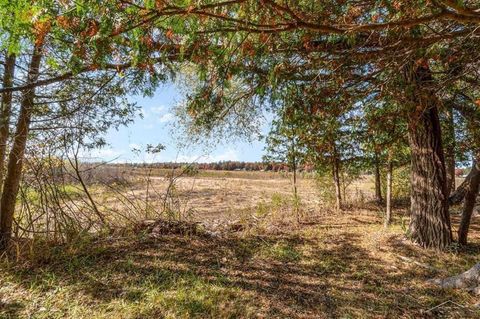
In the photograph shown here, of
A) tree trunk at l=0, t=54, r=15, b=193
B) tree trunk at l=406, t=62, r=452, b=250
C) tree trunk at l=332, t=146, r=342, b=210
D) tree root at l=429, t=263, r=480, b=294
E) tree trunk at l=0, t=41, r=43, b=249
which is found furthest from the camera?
tree trunk at l=332, t=146, r=342, b=210

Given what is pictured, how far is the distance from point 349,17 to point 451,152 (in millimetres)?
5539

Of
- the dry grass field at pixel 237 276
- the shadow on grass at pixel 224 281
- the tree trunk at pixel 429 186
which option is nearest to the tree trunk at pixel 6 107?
the dry grass field at pixel 237 276

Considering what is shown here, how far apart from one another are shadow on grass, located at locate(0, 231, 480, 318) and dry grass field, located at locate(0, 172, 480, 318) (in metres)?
0.01

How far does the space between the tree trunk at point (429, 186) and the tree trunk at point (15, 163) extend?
522 cm

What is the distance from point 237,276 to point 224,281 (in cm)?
21

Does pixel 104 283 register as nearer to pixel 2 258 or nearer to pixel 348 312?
pixel 2 258

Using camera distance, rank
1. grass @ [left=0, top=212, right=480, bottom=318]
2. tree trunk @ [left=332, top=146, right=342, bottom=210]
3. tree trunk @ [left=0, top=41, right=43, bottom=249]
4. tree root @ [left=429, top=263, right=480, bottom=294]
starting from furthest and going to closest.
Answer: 1. tree trunk @ [left=332, top=146, right=342, bottom=210]
2. tree trunk @ [left=0, top=41, right=43, bottom=249]
3. tree root @ [left=429, top=263, right=480, bottom=294]
4. grass @ [left=0, top=212, right=480, bottom=318]

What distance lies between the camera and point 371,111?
13.4 ft

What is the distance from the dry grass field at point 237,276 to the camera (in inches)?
104

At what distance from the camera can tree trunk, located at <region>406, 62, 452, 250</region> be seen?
170 inches

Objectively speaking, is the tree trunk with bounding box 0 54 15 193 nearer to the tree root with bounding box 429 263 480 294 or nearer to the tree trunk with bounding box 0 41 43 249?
the tree trunk with bounding box 0 41 43 249

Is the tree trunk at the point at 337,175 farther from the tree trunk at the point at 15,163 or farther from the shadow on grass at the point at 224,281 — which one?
the tree trunk at the point at 15,163

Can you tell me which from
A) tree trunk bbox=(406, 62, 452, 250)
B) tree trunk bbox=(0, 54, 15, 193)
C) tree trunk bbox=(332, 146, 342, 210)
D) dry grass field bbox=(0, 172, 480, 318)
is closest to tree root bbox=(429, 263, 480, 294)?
dry grass field bbox=(0, 172, 480, 318)

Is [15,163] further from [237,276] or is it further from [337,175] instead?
[337,175]
